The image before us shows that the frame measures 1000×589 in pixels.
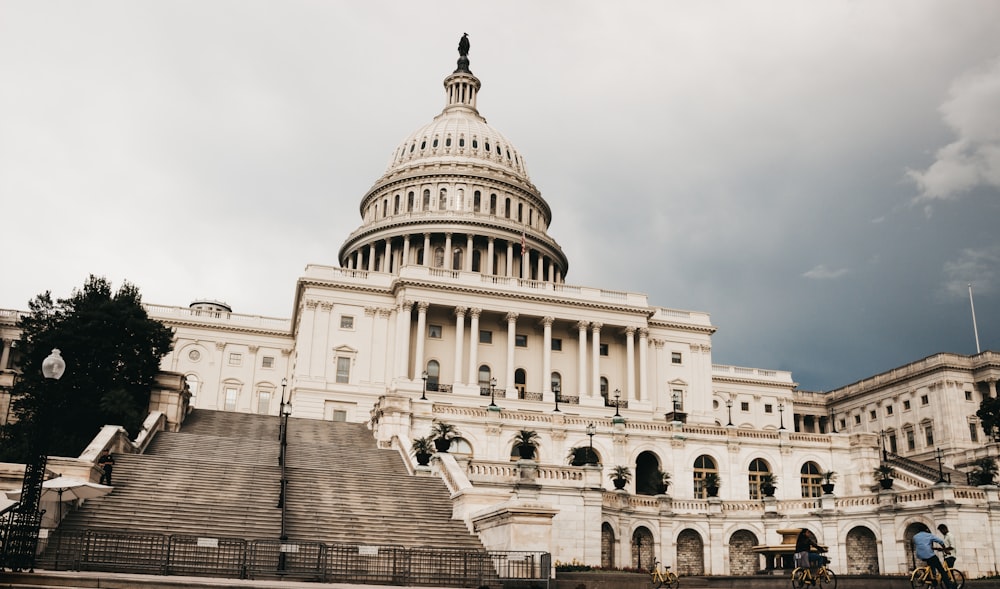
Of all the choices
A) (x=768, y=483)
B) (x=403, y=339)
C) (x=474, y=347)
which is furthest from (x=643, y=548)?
(x=403, y=339)

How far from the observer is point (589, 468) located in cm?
4122

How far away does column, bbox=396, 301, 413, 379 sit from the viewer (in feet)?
244

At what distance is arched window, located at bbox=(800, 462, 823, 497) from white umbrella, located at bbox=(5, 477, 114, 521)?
4349cm

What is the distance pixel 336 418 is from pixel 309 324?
28.3 ft

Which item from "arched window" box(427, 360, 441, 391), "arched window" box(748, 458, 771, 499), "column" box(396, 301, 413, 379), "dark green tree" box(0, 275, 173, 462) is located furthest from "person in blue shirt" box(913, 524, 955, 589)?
"arched window" box(427, 360, 441, 391)

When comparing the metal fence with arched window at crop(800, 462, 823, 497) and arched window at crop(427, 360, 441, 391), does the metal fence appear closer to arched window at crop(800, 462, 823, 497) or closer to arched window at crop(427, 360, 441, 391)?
arched window at crop(800, 462, 823, 497)

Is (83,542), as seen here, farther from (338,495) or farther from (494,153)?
(494,153)

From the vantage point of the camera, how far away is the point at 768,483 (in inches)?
2068

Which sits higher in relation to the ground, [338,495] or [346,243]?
[346,243]

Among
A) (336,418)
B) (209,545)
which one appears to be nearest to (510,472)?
(209,545)

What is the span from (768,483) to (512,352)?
1170 inches

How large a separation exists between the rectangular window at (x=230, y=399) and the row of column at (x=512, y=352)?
2016 centimetres

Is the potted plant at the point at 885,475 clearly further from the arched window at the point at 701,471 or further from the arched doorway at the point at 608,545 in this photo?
the arched doorway at the point at 608,545

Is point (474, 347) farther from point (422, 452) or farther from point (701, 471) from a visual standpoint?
point (422, 452)
